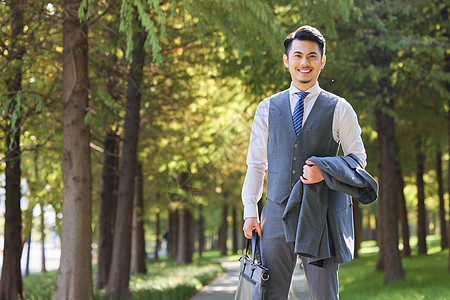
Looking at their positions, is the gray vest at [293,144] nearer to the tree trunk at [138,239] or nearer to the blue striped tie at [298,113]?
the blue striped tie at [298,113]

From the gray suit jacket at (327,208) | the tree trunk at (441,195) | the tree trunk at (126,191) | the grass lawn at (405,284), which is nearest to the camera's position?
the gray suit jacket at (327,208)

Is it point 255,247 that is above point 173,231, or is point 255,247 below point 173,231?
above

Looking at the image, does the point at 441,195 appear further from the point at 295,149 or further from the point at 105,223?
the point at 295,149

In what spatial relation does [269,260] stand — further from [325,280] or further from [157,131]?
[157,131]

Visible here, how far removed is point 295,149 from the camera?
11.0 feet

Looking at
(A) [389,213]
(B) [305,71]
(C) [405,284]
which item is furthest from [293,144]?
(A) [389,213]

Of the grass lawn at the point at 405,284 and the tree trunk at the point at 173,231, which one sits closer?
the grass lawn at the point at 405,284

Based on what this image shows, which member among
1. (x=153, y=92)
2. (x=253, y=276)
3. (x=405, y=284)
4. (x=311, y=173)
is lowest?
(x=405, y=284)

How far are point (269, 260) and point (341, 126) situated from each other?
0.92 meters

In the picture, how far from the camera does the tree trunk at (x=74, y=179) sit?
24.5ft

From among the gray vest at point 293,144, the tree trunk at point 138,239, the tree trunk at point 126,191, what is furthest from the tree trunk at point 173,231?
the gray vest at point 293,144

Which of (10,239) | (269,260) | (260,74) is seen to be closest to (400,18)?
(260,74)

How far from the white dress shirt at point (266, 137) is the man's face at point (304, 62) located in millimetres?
52

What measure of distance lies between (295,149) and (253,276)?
792 mm
